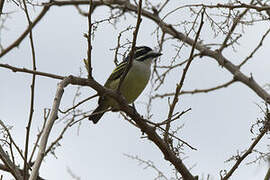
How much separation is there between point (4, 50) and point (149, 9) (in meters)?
2.22

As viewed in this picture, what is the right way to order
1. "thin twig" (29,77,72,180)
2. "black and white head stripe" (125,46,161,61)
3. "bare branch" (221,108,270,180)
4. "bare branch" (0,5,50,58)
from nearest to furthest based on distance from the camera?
"thin twig" (29,77,72,180) → "bare branch" (221,108,270,180) → "bare branch" (0,5,50,58) → "black and white head stripe" (125,46,161,61)

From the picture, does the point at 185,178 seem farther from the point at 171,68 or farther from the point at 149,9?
the point at 149,9

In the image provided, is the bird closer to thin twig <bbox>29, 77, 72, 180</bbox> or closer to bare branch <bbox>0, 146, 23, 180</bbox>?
bare branch <bbox>0, 146, 23, 180</bbox>

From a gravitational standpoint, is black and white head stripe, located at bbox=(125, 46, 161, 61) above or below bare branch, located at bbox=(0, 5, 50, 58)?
above

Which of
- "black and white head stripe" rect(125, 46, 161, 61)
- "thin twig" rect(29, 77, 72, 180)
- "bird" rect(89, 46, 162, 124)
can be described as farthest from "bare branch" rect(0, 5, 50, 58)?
"thin twig" rect(29, 77, 72, 180)

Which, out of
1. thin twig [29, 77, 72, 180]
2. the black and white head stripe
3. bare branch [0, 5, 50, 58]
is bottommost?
thin twig [29, 77, 72, 180]

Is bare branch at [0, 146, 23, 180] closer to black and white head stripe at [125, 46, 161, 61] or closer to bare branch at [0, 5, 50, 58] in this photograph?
bare branch at [0, 5, 50, 58]

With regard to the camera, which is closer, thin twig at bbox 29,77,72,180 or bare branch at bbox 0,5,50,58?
thin twig at bbox 29,77,72,180

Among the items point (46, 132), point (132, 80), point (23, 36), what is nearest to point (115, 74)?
point (132, 80)

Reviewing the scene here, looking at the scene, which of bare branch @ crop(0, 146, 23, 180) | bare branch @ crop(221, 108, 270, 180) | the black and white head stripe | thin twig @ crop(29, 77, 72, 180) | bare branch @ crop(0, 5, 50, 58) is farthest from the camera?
A: the black and white head stripe

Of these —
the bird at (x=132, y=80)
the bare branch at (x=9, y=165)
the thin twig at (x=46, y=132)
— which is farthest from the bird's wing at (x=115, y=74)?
the thin twig at (x=46, y=132)

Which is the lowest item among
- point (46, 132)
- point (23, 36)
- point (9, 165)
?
point (46, 132)

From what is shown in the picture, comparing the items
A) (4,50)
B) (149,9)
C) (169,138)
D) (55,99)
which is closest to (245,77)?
(149,9)

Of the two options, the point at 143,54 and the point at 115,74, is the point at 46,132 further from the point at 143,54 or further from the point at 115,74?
the point at 143,54
